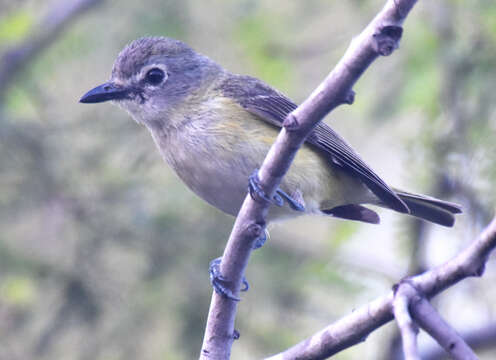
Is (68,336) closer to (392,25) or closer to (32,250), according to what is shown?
(32,250)

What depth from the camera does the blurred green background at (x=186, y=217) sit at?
4773mm

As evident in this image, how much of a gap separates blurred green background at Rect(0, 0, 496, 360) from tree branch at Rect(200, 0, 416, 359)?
2196mm

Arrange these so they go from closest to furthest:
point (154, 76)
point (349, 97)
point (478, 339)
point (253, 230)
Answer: point (349, 97) < point (253, 230) < point (154, 76) < point (478, 339)

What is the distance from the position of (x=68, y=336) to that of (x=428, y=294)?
3551 millimetres

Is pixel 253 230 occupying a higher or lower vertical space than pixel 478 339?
lower

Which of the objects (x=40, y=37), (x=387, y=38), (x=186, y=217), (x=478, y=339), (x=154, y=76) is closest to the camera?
(x=387, y=38)

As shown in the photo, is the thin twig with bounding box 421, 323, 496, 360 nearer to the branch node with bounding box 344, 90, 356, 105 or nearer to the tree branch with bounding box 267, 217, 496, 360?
the tree branch with bounding box 267, 217, 496, 360

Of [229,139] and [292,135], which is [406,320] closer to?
[292,135]

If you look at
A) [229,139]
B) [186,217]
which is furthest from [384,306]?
[186,217]

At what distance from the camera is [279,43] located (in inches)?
238

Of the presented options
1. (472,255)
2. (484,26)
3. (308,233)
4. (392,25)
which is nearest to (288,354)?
(472,255)

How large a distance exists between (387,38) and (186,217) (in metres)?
3.45

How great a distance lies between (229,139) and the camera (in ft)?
11.8

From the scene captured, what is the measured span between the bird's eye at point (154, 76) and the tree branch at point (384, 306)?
6.69 feet
